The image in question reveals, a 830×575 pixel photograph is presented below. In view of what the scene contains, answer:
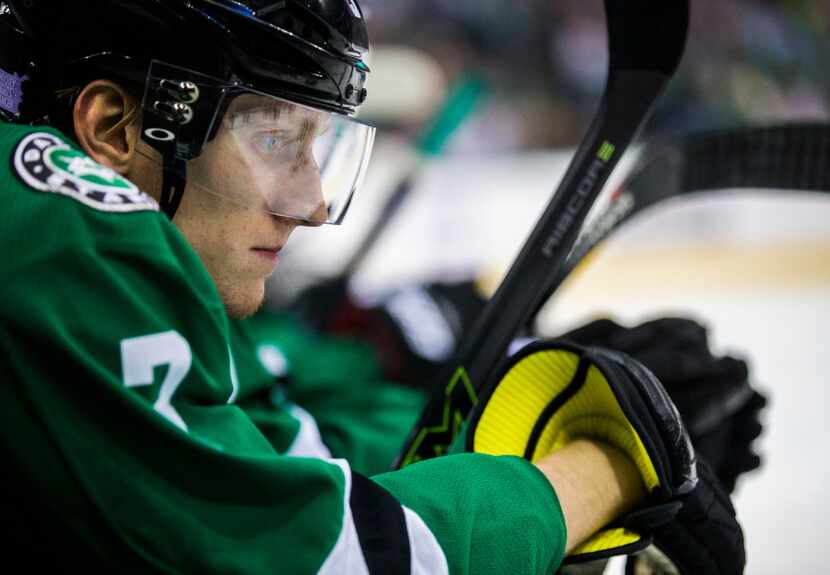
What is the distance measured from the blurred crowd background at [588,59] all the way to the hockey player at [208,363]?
3.78 m

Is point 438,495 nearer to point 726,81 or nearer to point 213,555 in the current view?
point 213,555

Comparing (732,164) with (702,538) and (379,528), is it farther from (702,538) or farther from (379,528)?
(379,528)

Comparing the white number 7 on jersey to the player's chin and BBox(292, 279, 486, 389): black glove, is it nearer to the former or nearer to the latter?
the player's chin

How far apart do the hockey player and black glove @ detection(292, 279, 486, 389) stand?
2.69ft

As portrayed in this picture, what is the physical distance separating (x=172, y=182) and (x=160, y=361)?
207 mm

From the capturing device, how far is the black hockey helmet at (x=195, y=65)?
69 cm

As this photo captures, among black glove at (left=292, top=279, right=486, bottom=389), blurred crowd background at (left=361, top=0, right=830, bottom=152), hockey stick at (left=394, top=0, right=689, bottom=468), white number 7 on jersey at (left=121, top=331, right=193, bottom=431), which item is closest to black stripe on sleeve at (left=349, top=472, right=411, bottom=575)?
white number 7 on jersey at (left=121, top=331, right=193, bottom=431)

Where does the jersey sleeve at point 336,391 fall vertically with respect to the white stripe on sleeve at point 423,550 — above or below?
below

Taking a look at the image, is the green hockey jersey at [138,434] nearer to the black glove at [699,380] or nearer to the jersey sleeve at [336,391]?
the black glove at [699,380]

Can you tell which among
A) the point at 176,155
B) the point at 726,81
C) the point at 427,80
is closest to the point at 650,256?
the point at 427,80

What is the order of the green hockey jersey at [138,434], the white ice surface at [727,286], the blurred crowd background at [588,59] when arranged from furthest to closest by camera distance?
the blurred crowd background at [588,59] < the white ice surface at [727,286] < the green hockey jersey at [138,434]

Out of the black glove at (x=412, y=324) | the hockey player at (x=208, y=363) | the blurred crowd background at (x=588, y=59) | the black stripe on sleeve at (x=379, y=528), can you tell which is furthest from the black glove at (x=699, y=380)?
the blurred crowd background at (x=588, y=59)

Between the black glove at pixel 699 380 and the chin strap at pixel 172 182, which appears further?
the black glove at pixel 699 380

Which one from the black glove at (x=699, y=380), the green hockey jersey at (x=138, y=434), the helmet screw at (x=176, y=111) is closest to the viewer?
the green hockey jersey at (x=138, y=434)
